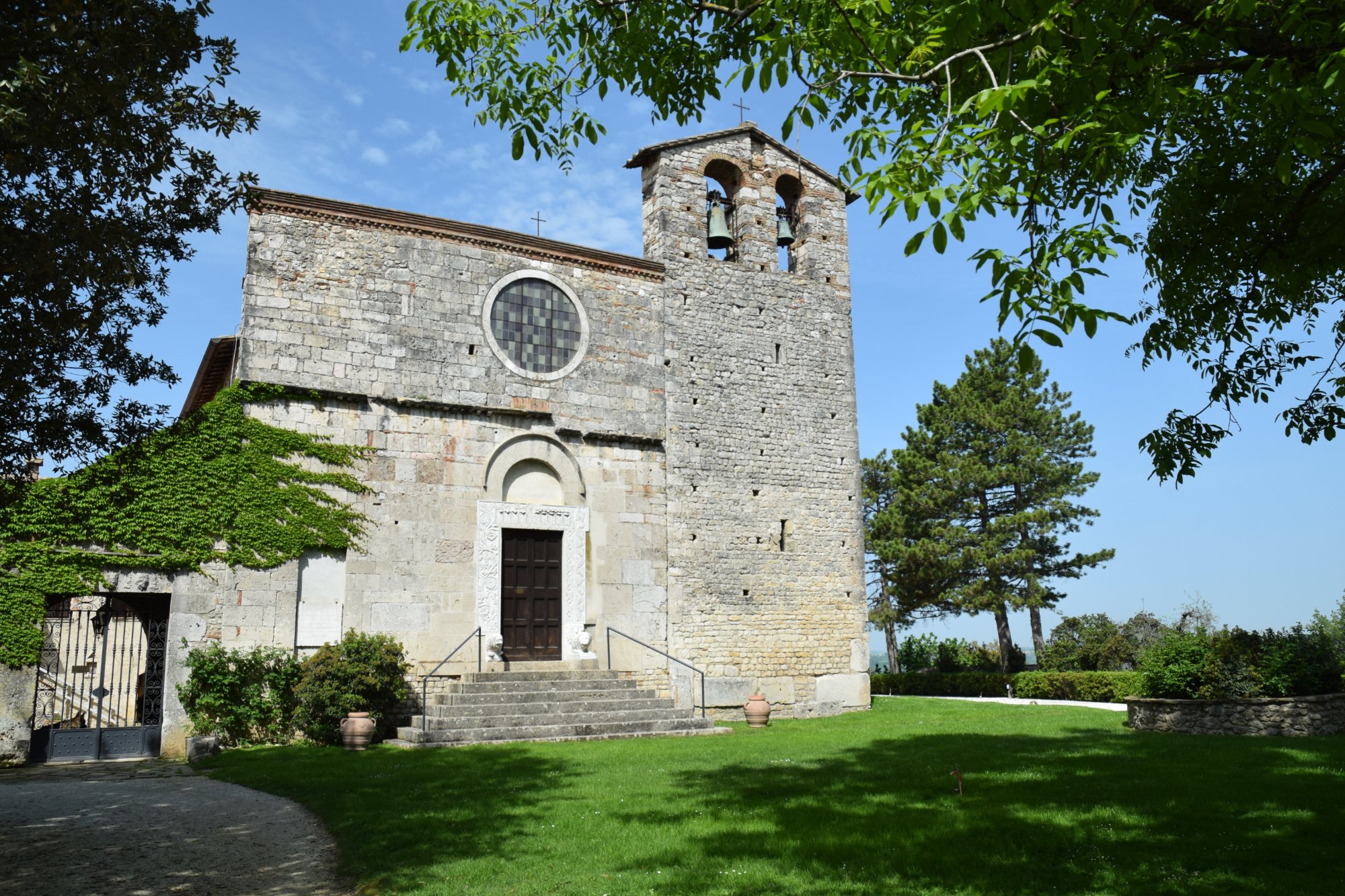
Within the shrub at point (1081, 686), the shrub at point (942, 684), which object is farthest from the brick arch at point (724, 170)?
the shrub at point (942, 684)

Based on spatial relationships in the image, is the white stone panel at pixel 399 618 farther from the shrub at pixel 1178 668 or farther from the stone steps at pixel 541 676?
the shrub at pixel 1178 668

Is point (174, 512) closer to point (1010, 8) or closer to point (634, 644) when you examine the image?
point (634, 644)

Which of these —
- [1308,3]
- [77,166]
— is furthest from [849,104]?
[77,166]

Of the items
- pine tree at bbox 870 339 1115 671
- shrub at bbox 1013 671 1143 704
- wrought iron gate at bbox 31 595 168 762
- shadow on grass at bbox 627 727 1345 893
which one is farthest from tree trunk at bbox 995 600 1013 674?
wrought iron gate at bbox 31 595 168 762

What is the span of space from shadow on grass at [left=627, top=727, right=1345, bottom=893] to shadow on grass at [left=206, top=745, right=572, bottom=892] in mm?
1256

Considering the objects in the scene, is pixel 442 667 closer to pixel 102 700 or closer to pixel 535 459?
pixel 535 459

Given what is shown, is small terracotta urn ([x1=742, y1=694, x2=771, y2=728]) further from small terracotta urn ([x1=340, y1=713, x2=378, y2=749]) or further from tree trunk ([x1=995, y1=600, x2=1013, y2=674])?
tree trunk ([x1=995, y1=600, x2=1013, y2=674])

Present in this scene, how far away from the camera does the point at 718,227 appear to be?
18797 millimetres

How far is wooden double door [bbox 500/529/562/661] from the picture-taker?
1566cm

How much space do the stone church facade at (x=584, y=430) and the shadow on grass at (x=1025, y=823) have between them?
6802 mm

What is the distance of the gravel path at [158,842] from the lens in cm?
589

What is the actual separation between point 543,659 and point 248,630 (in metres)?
4.57

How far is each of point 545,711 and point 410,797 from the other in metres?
5.37

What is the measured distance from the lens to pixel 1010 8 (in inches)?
205
